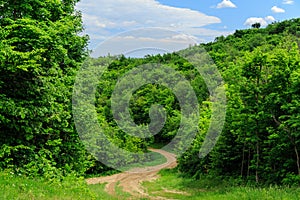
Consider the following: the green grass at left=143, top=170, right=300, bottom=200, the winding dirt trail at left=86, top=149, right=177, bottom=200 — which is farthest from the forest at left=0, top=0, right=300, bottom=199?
the winding dirt trail at left=86, top=149, right=177, bottom=200

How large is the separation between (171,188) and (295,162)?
1298 centimetres

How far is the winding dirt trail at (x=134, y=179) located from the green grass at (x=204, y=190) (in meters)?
1.04

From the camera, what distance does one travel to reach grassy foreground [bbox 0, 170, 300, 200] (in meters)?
9.63

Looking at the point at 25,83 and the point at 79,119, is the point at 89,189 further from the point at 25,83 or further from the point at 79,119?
the point at 25,83

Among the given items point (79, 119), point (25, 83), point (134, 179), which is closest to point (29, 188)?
point (25, 83)

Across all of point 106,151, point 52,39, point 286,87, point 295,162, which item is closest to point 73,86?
point 52,39

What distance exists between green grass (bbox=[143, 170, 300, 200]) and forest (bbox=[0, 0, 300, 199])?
0.20m

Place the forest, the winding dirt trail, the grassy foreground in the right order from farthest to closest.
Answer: the winding dirt trail
the forest
the grassy foreground

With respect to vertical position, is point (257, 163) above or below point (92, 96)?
below

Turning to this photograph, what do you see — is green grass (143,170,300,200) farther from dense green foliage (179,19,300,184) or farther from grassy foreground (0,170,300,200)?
dense green foliage (179,19,300,184)

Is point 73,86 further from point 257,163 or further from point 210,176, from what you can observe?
point 210,176

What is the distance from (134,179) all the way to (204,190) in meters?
10.3

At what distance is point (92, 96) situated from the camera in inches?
971

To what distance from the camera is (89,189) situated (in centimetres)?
1622
